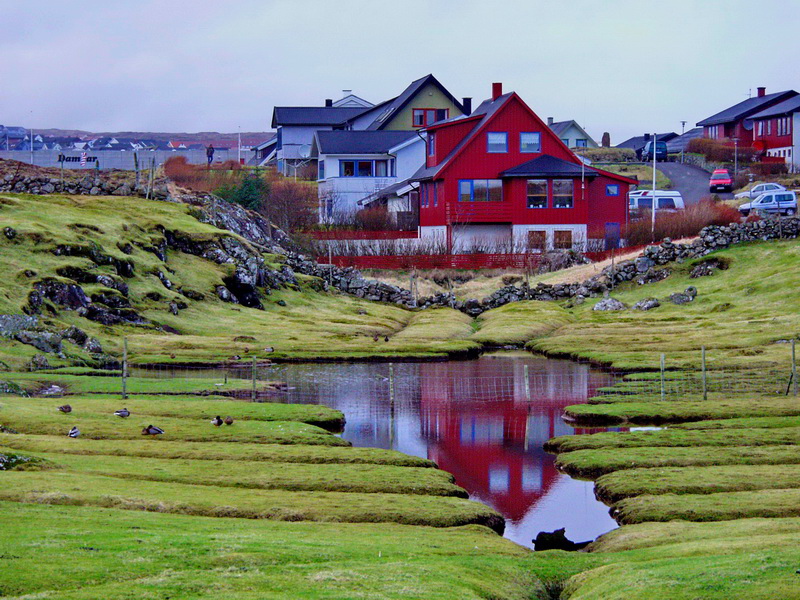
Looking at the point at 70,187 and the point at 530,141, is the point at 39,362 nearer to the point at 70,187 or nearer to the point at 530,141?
the point at 70,187

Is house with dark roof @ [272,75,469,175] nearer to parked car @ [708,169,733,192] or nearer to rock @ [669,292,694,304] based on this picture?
parked car @ [708,169,733,192]

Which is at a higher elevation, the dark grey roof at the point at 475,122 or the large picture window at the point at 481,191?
the dark grey roof at the point at 475,122

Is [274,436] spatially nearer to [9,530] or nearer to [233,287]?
[9,530]

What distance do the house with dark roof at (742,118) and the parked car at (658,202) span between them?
45.7 m

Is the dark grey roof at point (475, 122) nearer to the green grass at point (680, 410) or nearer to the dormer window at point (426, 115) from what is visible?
the dormer window at point (426, 115)

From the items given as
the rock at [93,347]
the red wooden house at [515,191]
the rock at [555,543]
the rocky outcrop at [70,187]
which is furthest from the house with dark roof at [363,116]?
the rock at [555,543]

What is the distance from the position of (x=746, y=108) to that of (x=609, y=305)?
304 ft

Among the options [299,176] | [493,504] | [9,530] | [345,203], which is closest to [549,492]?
[493,504]

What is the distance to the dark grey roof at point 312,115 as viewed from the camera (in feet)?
514

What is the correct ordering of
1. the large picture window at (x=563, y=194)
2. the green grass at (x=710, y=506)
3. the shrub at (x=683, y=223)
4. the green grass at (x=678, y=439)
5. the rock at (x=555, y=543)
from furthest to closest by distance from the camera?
the large picture window at (x=563, y=194) < the shrub at (x=683, y=223) < the green grass at (x=678, y=439) < the green grass at (x=710, y=506) < the rock at (x=555, y=543)

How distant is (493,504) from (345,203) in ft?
320

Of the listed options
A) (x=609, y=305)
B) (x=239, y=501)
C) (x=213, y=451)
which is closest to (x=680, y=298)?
(x=609, y=305)

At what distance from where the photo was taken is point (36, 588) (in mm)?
18984

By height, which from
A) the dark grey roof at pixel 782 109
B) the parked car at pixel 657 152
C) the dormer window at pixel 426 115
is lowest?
the parked car at pixel 657 152
